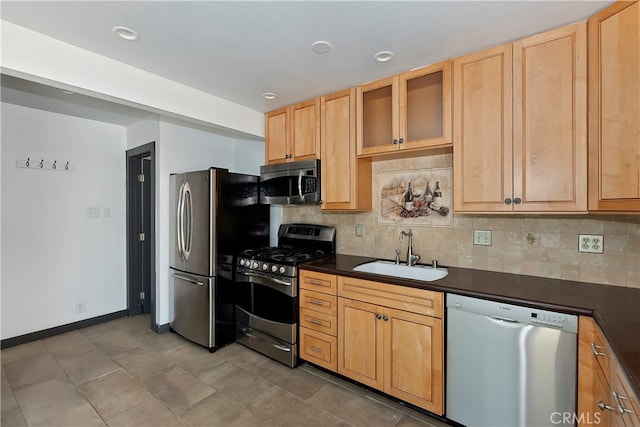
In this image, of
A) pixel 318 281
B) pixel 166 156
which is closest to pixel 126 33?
pixel 166 156

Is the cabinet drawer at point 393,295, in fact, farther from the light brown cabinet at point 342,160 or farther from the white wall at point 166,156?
the white wall at point 166,156

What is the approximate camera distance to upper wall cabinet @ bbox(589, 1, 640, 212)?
1464 mm

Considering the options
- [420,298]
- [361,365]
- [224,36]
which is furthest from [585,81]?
[361,365]

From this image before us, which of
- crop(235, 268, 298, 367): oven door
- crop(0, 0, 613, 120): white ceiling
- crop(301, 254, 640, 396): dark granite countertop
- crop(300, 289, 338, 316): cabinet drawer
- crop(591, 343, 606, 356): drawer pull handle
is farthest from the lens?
crop(235, 268, 298, 367): oven door

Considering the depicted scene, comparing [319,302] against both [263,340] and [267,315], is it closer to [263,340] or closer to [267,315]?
[267,315]

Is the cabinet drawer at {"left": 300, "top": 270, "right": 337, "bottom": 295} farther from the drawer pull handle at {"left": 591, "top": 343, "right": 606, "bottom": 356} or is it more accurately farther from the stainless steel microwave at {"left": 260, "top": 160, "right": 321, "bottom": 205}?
the drawer pull handle at {"left": 591, "top": 343, "right": 606, "bottom": 356}

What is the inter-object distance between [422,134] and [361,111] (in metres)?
0.58

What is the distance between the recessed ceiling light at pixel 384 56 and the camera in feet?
6.80

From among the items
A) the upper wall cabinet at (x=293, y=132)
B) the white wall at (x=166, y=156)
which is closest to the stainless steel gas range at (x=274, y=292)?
the upper wall cabinet at (x=293, y=132)

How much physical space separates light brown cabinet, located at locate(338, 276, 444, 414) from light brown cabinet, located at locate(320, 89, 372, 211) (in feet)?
2.55

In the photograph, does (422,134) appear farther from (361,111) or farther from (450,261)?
(450,261)

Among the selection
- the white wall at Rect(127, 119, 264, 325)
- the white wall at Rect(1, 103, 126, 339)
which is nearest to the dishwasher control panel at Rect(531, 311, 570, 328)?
the white wall at Rect(127, 119, 264, 325)

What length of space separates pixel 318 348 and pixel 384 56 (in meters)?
2.31

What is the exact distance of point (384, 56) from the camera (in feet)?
6.97
